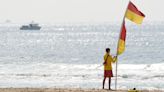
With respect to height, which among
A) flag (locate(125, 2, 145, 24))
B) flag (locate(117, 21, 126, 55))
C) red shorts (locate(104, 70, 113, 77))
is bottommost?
red shorts (locate(104, 70, 113, 77))

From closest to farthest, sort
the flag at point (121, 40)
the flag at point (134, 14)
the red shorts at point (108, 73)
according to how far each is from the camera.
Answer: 1. the flag at point (134, 14)
2. the flag at point (121, 40)
3. the red shorts at point (108, 73)

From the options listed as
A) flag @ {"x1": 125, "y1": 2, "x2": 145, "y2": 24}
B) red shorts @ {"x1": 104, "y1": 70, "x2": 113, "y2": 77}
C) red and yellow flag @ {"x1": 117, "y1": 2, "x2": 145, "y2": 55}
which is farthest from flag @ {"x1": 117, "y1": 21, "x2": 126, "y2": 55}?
red shorts @ {"x1": 104, "y1": 70, "x2": 113, "y2": 77}

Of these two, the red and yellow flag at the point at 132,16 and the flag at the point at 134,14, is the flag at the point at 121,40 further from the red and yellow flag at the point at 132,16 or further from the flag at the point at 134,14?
the flag at the point at 134,14

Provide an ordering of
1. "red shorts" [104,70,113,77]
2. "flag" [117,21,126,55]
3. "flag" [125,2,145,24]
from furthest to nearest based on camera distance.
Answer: "red shorts" [104,70,113,77]
"flag" [117,21,126,55]
"flag" [125,2,145,24]

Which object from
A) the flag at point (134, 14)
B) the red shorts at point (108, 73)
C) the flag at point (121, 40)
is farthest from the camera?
the red shorts at point (108, 73)

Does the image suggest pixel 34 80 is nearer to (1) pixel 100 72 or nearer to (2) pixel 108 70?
(1) pixel 100 72

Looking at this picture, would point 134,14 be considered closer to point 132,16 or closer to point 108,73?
point 132,16

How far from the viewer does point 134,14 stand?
1992 cm

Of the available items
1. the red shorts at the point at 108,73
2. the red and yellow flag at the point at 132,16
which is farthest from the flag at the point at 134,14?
the red shorts at the point at 108,73

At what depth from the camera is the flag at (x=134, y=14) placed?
19.7 metres

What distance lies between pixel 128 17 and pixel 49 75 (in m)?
13.9

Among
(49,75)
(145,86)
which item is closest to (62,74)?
(49,75)

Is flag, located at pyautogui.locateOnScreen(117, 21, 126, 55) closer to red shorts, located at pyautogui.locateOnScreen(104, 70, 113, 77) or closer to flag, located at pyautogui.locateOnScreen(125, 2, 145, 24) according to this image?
flag, located at pyautogui.locateOnScreen(125, 2, 145, 24)

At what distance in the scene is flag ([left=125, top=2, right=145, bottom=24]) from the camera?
19688 mm
